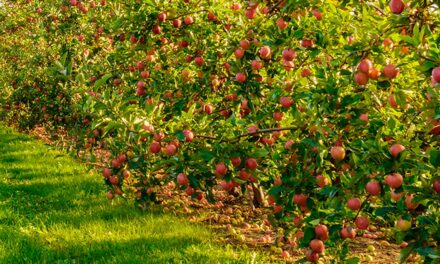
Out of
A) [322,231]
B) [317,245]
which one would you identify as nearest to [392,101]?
[322,231]

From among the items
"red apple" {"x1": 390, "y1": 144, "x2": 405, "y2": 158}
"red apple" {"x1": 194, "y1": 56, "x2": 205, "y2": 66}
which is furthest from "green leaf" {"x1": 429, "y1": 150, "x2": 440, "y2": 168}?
"red apple" {"x1": 194, "y1": 56, "x2": 205, "y2": 66}

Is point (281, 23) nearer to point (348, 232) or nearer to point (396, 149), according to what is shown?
point (396, 149)

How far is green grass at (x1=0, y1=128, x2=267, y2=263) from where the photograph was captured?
5074 mm

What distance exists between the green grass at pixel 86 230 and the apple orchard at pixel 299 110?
0.51m

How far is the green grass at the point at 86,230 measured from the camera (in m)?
5.07

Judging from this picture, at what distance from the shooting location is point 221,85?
5676 mm

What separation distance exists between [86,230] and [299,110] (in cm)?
290

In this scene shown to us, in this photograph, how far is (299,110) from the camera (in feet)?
13.6

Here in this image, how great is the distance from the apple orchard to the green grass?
0.51 m

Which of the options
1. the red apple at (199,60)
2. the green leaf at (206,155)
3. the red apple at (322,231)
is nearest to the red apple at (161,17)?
the red apple at (199,60)

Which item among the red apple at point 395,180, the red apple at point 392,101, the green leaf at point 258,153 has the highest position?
the red apple at point 392,101

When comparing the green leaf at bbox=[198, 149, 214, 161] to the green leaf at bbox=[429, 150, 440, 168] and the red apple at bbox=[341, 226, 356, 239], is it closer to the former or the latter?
the red apple at bbox=[341, 226, 356, 239]

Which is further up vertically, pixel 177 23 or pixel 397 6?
pixel 397 6

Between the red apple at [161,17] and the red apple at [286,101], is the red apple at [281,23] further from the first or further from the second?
the red apple at [161,17]
